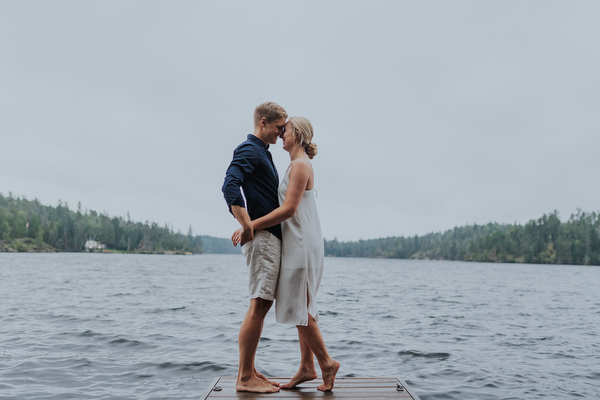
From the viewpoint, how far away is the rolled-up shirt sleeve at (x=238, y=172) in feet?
14.3

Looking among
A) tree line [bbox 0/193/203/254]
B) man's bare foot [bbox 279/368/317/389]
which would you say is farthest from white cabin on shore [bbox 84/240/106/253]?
man's bare foot [bbox 279/368/317/389]

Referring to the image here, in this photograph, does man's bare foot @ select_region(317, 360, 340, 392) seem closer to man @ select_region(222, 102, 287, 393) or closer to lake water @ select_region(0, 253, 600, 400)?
man @ select_region(222, 102, 287, 393)

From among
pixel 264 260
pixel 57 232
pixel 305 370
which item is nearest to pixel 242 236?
pixel 264 260

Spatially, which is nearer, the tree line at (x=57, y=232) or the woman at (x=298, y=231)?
the woman at (x=298, y=231)

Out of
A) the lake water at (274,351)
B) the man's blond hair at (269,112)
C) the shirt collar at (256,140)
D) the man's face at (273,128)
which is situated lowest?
the lake water at (274,351)

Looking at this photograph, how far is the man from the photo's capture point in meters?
4.43

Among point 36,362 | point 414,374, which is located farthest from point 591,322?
point 36,362

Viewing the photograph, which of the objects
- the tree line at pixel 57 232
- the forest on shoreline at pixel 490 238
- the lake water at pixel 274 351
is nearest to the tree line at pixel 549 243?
the forest on shoreline at pixel 490 238

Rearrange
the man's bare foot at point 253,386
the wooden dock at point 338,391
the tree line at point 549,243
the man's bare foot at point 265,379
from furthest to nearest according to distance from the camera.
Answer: the tree line at point 549,243 < the man's bare foot at point 265,379 < the man's bare foot at point 253,386 < the wooden dock at point 338,391

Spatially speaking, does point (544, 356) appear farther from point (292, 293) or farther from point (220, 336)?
point (292, 293)

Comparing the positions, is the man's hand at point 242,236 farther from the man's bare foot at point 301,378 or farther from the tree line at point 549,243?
the tree line at point 549,243

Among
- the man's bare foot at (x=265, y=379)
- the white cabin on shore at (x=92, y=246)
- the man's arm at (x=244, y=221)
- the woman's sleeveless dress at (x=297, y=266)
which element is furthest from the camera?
the white cabin on shore at (x=92, y=246)

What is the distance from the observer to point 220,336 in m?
12.3

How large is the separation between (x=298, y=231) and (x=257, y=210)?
43 cm
